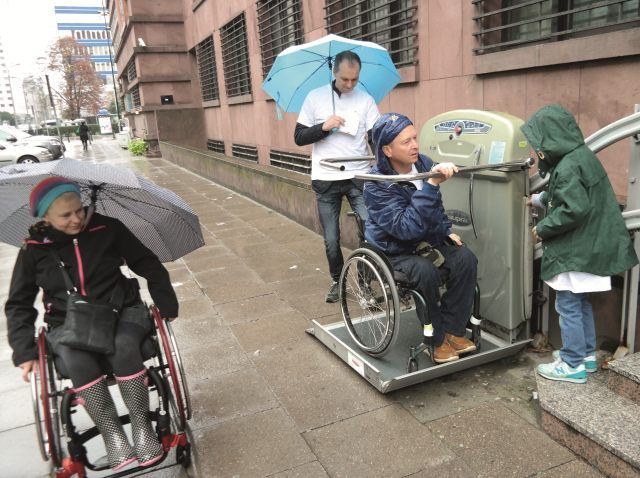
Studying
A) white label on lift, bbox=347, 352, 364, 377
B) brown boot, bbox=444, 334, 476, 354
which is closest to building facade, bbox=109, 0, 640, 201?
brown boot, bbox=444, 334, 476, 354

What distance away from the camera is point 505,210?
3.23 metres

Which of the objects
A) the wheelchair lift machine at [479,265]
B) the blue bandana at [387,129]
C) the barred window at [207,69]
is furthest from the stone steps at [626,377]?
the barred window at [207,69]

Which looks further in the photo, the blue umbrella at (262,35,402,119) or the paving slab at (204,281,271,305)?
the paving slab at (204,281,271,305)

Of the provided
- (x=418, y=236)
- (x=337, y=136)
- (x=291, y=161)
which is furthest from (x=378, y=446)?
(x=291, y=161)

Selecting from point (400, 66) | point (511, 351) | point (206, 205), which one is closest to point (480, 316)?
point (511, 351)

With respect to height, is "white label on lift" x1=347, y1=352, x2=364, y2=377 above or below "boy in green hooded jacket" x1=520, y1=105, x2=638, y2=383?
below

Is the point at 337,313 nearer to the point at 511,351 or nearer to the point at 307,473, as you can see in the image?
the point at 511,351

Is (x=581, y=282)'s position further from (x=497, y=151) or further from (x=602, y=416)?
(x=497, y=151)

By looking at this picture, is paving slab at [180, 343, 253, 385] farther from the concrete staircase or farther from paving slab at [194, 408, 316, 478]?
the concrete staircase

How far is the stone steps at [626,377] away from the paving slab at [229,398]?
1.81m

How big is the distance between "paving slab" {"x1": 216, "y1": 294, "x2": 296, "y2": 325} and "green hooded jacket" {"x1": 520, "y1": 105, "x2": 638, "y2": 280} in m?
2.44

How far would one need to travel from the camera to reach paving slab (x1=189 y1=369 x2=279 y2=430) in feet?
9.96

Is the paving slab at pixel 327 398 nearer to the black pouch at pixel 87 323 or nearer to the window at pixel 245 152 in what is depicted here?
the black pouch at pixel 87 323

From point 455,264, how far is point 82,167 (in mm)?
2061
